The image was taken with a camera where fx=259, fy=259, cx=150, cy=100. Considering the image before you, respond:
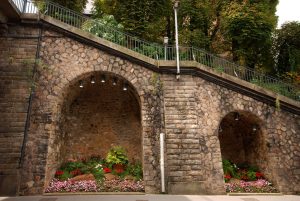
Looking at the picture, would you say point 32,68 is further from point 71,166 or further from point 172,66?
point 172,66

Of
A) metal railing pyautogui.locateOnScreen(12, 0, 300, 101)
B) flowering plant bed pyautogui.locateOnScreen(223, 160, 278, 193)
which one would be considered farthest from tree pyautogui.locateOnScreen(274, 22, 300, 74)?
flowering plant bed pyautogui.locateOnScreen(223, 160, 278, 193)

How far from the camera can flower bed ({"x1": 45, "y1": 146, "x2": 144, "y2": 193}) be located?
996 cm

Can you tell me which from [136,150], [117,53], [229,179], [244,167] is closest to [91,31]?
[117,53]

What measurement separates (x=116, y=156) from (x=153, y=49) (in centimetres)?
534

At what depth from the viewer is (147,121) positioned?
10781 millimetres

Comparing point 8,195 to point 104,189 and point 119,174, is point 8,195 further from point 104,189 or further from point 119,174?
point 119,174

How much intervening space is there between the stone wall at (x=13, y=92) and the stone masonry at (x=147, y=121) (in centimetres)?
4

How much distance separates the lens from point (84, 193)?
9539mm

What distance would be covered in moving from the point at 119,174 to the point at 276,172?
6.74 m

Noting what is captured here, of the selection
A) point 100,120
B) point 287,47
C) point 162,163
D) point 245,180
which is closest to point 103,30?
point 100,120

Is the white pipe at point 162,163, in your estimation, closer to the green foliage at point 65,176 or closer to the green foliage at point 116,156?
the green foliage at point 116,156

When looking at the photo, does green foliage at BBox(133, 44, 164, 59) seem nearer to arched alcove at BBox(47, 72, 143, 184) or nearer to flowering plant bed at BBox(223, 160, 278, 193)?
arched alcove at BBox(47, 72, 143, 184)

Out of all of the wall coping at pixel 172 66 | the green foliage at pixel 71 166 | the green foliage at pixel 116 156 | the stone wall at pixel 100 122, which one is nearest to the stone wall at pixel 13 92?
the wall coping at pixel 172 66

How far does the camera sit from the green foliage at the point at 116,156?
11734 millimetres
